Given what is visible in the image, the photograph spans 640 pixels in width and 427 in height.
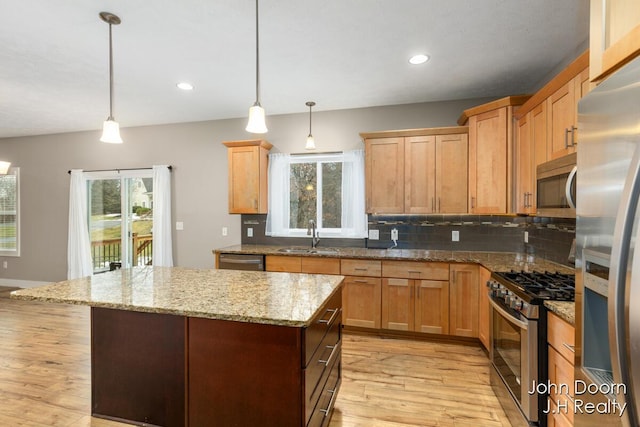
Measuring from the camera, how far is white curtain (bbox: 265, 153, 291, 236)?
420 cm

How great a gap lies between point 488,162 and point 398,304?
1.74 m

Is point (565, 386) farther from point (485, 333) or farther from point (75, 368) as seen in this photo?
point (75, 368)

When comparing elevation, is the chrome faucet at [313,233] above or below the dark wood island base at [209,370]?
above

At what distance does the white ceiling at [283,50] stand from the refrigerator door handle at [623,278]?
6.00 ft

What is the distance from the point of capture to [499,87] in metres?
3.33

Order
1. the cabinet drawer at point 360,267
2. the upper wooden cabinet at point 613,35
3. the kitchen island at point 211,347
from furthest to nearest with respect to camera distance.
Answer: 1. the cabinet drawer at point 360,267
2. the kitchen island at point 211,347
3. the upper wooden cabinet at point 613,35

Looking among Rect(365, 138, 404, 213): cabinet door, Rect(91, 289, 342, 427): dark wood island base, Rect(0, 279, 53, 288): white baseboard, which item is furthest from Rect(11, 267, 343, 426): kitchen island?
Rect(0, 279, 53, 288): white baseboard

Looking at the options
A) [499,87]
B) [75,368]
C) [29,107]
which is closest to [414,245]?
[499,87]

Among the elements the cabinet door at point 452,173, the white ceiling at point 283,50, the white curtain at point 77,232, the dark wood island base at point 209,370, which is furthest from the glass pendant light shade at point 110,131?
the white curtain at point 77,232

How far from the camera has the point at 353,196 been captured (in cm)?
396

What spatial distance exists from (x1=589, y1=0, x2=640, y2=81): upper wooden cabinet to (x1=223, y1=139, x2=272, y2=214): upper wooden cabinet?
3.44m

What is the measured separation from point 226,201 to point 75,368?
249 cm

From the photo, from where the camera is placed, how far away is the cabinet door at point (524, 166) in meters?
2.74

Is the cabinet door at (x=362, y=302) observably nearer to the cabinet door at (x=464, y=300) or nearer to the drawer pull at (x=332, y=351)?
the cabinet door at (x=464, y=300)
